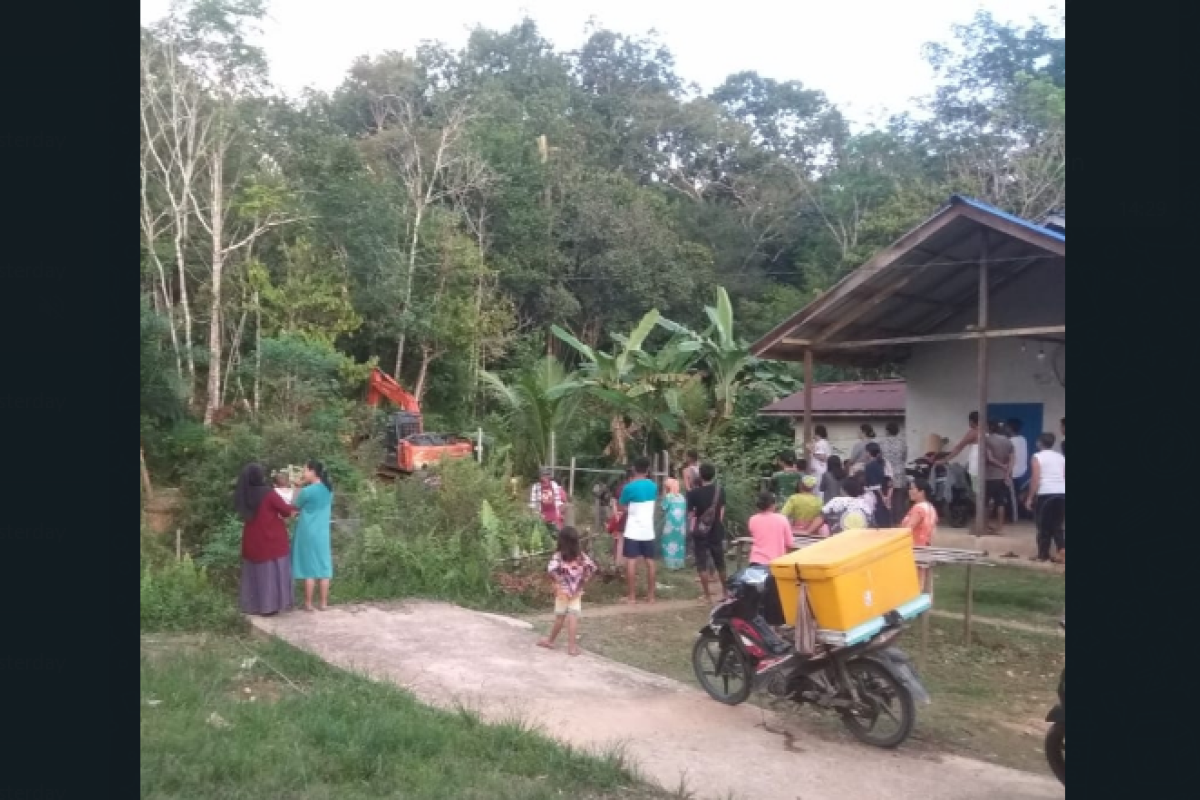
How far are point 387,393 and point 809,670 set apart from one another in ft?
57.0

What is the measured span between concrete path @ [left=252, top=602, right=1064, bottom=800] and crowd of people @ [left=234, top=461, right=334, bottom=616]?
0.25 meters

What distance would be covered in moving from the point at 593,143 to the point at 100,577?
3283 centimetres

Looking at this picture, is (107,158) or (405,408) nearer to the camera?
(107,158)

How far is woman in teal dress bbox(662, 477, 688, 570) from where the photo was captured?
41.8 ft

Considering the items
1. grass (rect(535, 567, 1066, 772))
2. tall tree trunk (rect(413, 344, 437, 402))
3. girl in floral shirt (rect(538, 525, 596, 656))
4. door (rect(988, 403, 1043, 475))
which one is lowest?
grass (rect(535, 567, 1066, 772))

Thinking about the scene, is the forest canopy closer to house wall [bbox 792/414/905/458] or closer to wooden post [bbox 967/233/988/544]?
house wall [bbox 792/414/905/458]

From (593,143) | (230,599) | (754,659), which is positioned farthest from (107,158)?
(593,143)

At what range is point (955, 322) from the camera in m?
16.0

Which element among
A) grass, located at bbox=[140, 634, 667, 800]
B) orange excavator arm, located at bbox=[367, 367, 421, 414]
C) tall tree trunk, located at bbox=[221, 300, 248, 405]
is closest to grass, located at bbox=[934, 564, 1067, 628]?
grass, located at bbox=[140, 634, 667, 800]

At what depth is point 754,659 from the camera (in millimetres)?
6773

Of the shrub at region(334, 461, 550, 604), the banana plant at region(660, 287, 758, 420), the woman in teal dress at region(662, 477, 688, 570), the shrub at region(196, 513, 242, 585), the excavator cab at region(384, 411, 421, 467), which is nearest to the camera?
the shrub at region(334, 461, 550, 604)

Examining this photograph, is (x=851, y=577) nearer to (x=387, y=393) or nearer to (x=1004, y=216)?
(x=1004, y=216)

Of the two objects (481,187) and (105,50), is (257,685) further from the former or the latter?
(481,187)

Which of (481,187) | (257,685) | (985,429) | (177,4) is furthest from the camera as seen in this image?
(481,187)
